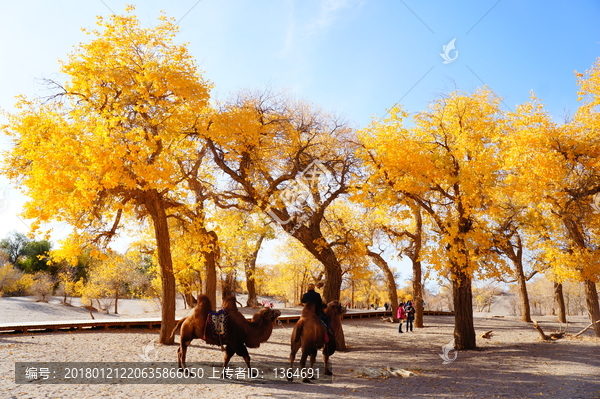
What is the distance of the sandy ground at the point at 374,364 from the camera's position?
7105 mm

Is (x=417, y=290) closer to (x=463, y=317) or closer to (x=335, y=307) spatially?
(x=463, y=317)

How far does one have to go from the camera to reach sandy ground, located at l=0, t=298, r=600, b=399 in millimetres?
7105

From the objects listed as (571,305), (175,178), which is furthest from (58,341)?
(571,305)

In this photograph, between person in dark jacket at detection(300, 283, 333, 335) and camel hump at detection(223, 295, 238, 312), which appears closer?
camel hump at detection(223, 295, 238, 312)

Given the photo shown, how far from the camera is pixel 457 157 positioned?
13211 millimetres

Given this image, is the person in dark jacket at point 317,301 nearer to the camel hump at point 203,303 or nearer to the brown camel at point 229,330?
the brown camel at point 229,330

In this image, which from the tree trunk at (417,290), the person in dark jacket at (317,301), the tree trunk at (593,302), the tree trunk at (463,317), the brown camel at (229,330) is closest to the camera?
the brown camel at (229,330)

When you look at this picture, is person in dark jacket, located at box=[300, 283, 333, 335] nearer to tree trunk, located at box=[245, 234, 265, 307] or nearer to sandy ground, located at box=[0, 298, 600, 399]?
sandy ground, located at box=[0, 298, 600, 399]

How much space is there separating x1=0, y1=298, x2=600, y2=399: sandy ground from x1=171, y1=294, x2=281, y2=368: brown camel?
0.71 m

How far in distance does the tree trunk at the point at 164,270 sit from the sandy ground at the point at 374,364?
638 millimetres

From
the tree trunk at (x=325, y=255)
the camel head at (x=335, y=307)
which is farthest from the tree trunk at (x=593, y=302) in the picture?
the camel head at (x=335, y=307)

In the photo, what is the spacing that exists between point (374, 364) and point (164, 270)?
7.13 metres

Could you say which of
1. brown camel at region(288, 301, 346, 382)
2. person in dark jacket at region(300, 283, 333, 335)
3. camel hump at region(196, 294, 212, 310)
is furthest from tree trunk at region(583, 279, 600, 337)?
camel hump at region(196, 294, 212, 310)

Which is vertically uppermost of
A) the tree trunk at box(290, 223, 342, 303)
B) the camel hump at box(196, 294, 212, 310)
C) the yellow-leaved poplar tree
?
the yellow-leaved poplar tree
